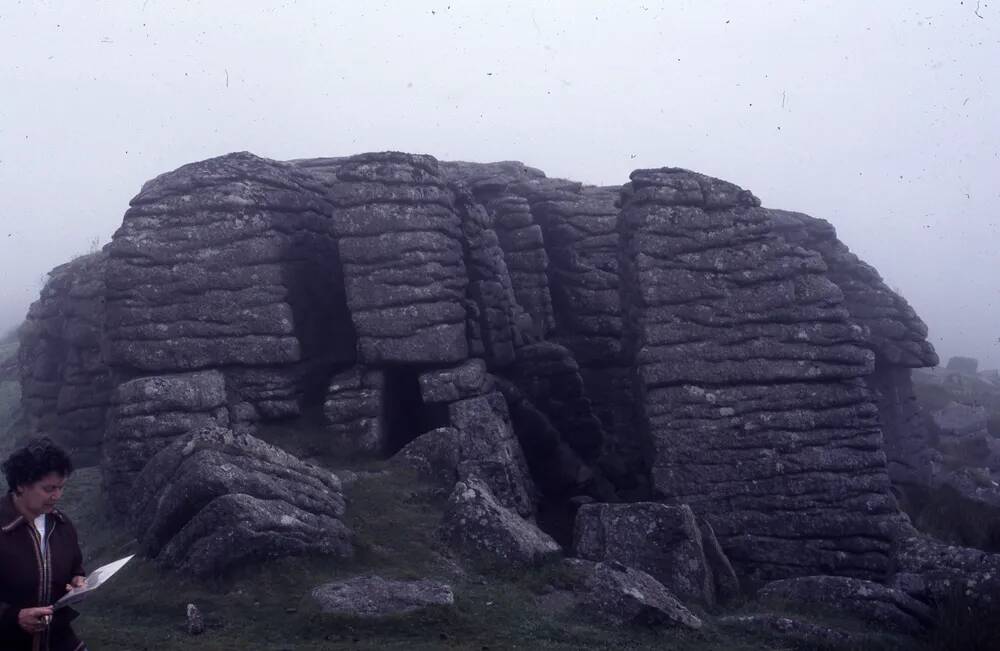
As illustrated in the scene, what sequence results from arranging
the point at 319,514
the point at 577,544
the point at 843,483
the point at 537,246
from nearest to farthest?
the point at 319,514, the point at 577,544, the point at 843,483, the point at 537,246

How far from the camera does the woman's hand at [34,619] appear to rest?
23.0 feet

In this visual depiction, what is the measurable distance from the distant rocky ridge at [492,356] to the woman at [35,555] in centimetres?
759

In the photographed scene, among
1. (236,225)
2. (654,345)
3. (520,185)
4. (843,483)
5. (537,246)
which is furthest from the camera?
(520,185)

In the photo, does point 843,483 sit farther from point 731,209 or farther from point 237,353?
point 237,353

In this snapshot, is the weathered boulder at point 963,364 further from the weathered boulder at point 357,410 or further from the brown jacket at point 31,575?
the brown jacket at point 31,575

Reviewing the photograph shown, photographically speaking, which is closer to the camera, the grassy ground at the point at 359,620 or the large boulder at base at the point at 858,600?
the grassy ground at the point at 359,620

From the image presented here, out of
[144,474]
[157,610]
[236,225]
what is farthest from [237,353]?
[157,610]

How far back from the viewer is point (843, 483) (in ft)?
59.3

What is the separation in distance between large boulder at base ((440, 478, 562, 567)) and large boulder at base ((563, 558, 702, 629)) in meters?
1.07

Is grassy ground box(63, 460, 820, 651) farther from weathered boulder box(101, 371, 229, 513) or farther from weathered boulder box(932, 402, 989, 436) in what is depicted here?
weathered boulder box(932, 402, 989, 436)

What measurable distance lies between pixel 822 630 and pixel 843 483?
615cm

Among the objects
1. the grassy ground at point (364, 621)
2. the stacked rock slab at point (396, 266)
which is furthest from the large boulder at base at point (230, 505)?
the stacked rock slab at point (396, 266)

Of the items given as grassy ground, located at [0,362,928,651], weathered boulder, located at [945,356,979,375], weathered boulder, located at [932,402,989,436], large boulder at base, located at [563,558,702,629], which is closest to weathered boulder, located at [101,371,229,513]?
grassy ground, located at [0,362,928,651]

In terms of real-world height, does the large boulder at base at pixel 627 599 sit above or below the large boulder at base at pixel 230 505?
below
